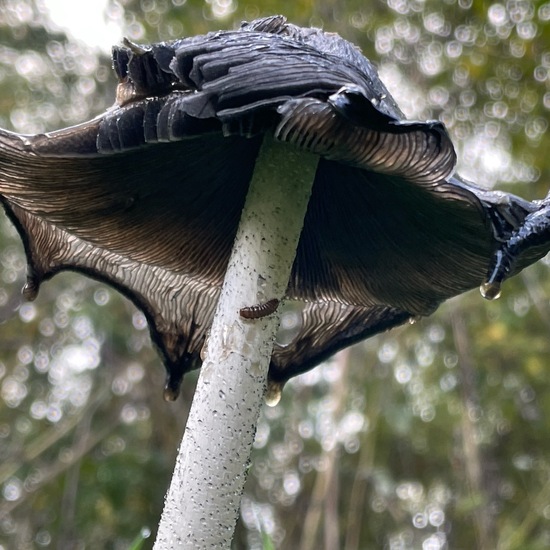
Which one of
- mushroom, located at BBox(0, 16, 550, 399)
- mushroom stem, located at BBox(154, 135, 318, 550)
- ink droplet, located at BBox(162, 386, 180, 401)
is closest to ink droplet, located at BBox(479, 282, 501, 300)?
mushroom, located at BBox(0, 16, 550, 399)

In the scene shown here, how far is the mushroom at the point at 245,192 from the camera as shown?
758mm

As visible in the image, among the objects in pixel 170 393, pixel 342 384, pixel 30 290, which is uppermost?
pixel 30 290

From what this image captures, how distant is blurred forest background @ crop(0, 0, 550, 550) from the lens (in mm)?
3365

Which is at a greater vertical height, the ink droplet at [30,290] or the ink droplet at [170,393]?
the ink droplet at [30,290]

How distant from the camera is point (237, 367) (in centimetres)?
90

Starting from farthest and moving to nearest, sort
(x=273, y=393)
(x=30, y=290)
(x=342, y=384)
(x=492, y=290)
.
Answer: (x=342, y=384) → (x=273, y=393) → (x=30, y=290) → (x=492, y=290)

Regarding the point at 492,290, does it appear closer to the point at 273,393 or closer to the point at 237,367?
the point at 237,367

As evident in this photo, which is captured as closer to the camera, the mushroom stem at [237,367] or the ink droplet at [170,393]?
the mushroom stem at [237,367]

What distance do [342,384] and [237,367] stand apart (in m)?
2.55

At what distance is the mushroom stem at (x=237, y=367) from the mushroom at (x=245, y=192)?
0.03 metres

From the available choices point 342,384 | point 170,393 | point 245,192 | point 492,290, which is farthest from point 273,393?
point 342,384

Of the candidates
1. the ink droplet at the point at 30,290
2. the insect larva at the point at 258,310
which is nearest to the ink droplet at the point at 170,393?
the ink droplet at the point at 30,290

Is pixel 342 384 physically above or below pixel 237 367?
below

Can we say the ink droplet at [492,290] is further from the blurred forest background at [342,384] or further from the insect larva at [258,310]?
the blurred forest background at [342,384]
